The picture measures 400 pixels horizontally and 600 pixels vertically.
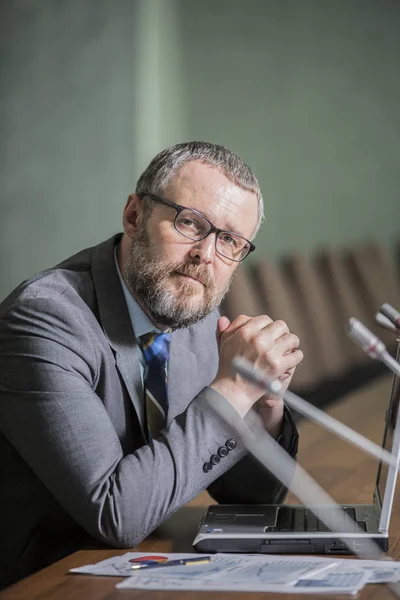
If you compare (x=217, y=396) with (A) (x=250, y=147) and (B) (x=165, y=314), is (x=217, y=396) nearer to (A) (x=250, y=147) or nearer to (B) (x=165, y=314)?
(B) (x=165, y=314)

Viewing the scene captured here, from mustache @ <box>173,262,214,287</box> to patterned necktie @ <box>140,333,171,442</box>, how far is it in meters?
0.13

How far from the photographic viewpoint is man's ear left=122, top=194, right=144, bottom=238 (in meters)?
1.45

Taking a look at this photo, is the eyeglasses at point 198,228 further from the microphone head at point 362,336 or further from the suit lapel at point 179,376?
the microphone head at point 362,336

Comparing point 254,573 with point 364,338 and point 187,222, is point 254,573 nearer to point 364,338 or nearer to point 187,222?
point 364,338

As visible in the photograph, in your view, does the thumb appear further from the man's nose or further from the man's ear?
the man's ear

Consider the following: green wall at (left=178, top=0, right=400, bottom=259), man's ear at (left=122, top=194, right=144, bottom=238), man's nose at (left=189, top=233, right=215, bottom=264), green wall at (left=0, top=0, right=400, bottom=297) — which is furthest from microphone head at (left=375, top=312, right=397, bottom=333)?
green wall at (left=178, top=0, right=400, bottom=259)

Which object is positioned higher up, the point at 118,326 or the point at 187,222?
the point at 187,222

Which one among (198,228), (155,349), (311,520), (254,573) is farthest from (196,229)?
(254,573)

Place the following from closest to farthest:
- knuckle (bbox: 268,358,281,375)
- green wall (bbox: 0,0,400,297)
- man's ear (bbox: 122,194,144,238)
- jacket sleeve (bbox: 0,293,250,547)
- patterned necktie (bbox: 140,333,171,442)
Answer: jacket sleeve (bbox: 0,293,250,547) < knuckle (bbox: 268,358,281,375) < patterned necktie (bbox: 140,333,171,442) < man's ear (bbox: 122,194,144,238) < green wall (bbox: 0,0,400,297)

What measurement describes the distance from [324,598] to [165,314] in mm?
612

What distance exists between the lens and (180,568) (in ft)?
3.12

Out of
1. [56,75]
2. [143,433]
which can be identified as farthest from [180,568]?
[56,75]

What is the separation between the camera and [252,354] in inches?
47.1

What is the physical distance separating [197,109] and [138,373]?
349 centimetres
